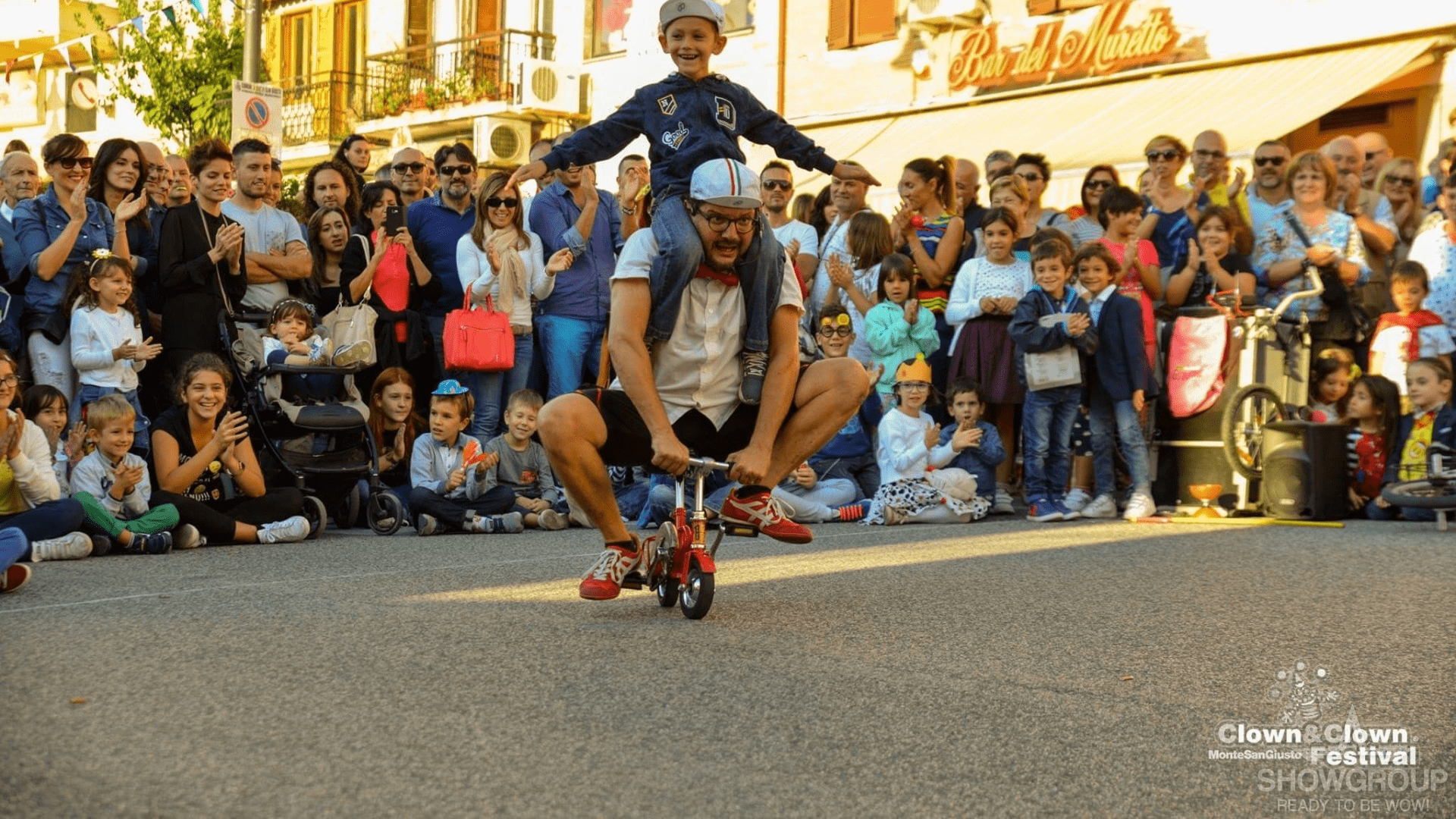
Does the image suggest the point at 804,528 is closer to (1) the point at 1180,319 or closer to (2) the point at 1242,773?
(2) the point at 1242,773

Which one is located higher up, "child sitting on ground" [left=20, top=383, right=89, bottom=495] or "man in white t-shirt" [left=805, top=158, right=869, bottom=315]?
"man in white t-shirt" [left=805, top=158, right=869, bottom=315]

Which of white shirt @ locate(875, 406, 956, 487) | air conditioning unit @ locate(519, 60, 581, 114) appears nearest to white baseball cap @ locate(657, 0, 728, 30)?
white shirt @ locate(875, 406, 956, 487)

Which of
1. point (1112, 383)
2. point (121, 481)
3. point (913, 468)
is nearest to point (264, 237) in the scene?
point (121, 481)

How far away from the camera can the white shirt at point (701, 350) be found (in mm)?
6039

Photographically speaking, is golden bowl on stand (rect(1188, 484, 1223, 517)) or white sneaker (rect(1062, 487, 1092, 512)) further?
white sneaker (rect(1062, 487, 1092, 512))

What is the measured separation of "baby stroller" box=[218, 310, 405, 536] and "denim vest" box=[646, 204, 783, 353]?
13.0 ft

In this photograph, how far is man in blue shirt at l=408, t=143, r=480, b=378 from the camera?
35.3 feet

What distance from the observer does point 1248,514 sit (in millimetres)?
10422

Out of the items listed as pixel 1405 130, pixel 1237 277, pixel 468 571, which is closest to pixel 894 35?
pixel 1405 130

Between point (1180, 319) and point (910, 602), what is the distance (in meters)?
4.85

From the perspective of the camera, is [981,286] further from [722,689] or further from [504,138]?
[504,138]

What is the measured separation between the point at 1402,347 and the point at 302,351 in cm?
607

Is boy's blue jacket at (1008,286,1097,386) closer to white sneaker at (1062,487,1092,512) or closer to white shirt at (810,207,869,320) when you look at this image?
white sneaker at (1062,487,1092,512)

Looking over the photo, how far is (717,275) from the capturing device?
6.02m
